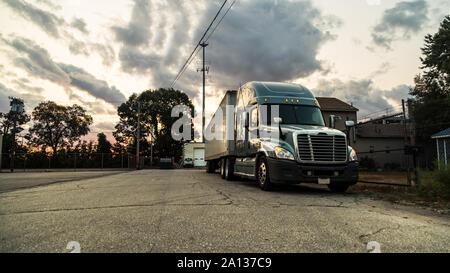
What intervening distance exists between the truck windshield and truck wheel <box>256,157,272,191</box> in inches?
57.9

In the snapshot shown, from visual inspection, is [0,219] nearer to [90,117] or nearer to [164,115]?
[164,115]

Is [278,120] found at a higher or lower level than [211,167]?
higher

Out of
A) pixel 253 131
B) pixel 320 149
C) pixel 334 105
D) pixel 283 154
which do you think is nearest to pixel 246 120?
pixel 253 131

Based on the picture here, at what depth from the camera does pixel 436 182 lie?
6906 millimetres

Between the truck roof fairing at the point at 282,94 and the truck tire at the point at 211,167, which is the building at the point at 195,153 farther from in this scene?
the truck roof fairing at the point at 282,94

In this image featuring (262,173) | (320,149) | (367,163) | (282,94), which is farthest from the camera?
(367,163)

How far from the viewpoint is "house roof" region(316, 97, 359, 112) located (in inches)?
1848

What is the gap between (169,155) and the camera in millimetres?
55875

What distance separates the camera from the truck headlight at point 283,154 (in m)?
7.75

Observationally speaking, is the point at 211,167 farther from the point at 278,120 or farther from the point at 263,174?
the point at 278,120

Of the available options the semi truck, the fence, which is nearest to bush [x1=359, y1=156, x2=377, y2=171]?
the semi truck

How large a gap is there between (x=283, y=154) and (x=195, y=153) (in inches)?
1443

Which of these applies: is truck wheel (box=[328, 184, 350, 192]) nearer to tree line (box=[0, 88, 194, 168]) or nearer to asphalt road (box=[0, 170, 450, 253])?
asphalt road (box=[0, 170, 450, 253])
